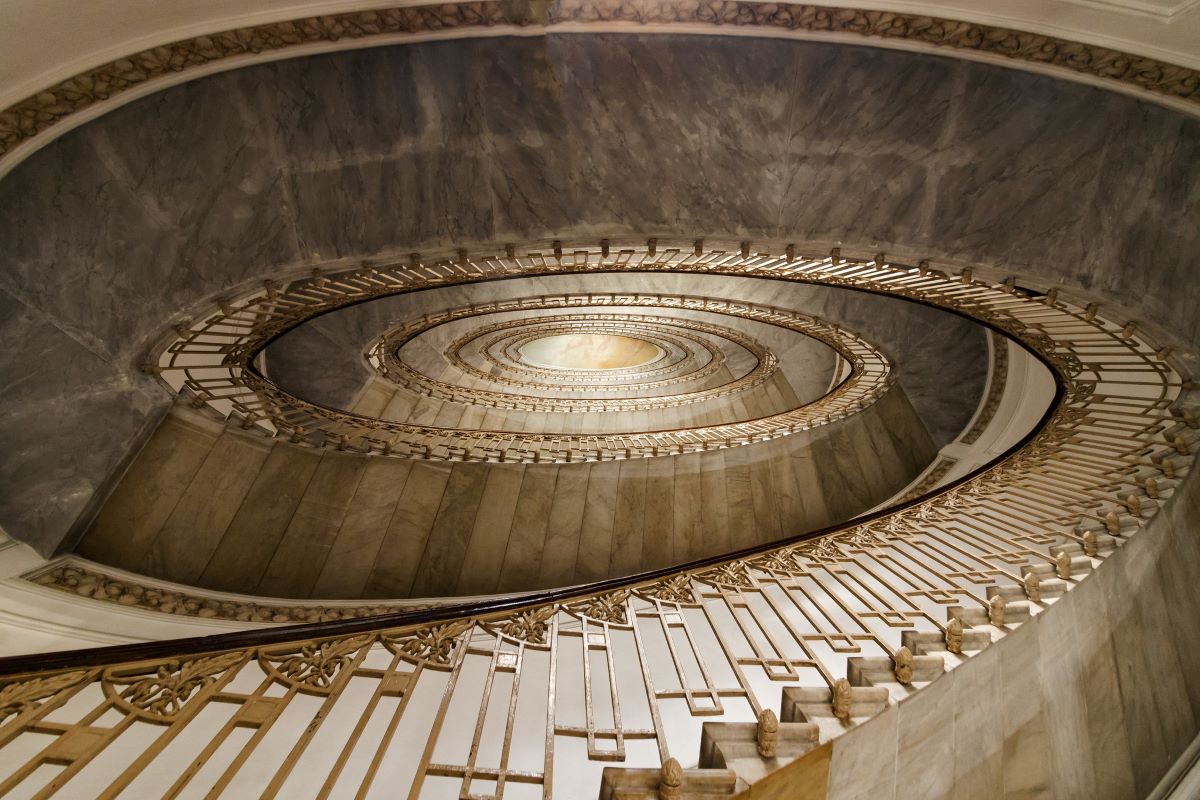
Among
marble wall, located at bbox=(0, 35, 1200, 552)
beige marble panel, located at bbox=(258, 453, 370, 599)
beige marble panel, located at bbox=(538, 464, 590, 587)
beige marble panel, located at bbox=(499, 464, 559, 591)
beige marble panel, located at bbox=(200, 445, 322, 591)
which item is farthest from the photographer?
beige marble panel, located at bbox=(538, 464, 590, 587)

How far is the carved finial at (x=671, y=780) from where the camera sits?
1.49 meters

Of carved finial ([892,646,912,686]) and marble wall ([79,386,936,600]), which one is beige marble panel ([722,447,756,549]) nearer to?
marble wall ([79,386,936,600])

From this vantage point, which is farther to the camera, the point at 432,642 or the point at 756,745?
the point at 432,642

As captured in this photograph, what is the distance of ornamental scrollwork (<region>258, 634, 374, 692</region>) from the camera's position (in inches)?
69.7

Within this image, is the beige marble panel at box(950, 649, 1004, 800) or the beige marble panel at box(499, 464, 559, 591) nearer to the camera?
the beige marble panel at box(950, 649, 1004, 800)

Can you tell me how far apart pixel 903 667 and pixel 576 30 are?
3493 millimetres

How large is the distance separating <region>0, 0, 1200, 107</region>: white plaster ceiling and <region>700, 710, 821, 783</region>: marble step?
335cm

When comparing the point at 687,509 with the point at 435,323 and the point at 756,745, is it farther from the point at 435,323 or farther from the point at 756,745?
the point at 435,323

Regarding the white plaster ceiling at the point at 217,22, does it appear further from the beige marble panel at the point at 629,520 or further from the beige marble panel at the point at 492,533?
the beige marble panel at the point at 629,520

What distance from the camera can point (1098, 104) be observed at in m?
2.70

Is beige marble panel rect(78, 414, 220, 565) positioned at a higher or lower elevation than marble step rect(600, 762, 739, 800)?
higher

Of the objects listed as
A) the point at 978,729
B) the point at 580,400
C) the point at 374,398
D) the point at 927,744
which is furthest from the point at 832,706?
the point at 580,400

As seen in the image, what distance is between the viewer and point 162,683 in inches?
63.6

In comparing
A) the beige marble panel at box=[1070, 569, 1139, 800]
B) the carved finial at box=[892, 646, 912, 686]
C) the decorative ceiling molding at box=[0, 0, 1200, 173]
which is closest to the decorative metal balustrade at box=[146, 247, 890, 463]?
the decorative ceiling molding at box=[0, 0, 1200, 173]
